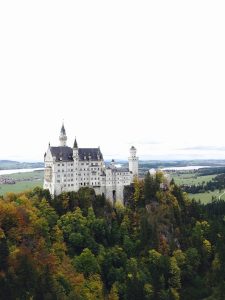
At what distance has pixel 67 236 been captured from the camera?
108500 mm

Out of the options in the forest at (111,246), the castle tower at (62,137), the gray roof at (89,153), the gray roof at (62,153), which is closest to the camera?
the forest at (111,246)

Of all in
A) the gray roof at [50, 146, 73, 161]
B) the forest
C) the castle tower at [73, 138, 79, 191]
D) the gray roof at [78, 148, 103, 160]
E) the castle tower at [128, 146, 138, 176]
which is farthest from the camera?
the castle tower at [128, 146, 138, 176]

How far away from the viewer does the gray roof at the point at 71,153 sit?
122 metres

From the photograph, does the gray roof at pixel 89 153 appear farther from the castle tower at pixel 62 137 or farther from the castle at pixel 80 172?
the castle tower at pixel 62 137

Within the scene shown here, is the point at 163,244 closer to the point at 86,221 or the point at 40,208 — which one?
the point at 86,221

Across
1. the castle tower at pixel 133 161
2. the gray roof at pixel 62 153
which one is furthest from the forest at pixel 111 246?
the gray roof at pixel 62 153

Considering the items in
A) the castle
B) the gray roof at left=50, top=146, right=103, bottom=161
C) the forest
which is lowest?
the forest

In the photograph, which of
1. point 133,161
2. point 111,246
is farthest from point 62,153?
point 111,246

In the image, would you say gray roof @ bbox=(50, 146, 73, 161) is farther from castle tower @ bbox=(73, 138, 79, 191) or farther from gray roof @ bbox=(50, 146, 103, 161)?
castle tower @ bbox=(73, 138, 79, 191)

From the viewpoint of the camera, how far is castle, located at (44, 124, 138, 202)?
12025 cm

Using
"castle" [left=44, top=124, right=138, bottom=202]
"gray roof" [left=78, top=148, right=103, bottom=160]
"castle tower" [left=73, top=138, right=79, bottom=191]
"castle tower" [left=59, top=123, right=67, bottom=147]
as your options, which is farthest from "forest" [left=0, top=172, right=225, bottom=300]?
"castle tower" [left=59, top=123, right=67, bottom=147]

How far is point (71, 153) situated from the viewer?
125 m

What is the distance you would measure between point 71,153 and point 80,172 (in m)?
6.06

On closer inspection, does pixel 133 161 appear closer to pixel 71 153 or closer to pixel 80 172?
pixel 80 172
